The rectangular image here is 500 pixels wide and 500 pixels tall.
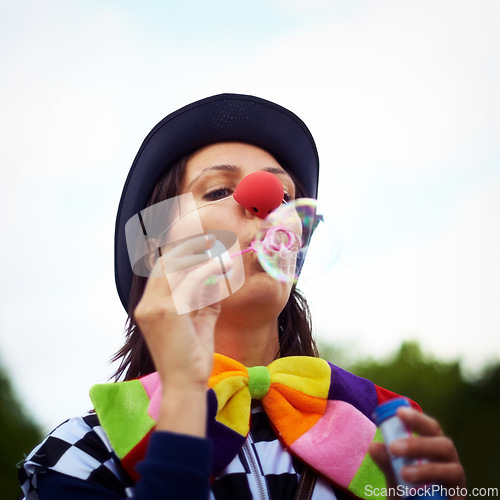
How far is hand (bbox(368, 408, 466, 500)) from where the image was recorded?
1.25 meters

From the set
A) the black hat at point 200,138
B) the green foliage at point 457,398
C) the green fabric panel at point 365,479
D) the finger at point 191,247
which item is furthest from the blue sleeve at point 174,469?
the green foliage at point 457,398

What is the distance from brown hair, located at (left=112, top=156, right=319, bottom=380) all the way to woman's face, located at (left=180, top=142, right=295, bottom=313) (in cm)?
8

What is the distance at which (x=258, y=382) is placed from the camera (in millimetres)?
1901

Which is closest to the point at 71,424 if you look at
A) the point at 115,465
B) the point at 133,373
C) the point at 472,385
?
the point at 115,465

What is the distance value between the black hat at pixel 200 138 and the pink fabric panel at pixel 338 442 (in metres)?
1.17

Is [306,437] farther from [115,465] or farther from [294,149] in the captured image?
[294,149]

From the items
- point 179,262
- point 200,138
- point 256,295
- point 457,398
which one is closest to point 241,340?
point 256,295

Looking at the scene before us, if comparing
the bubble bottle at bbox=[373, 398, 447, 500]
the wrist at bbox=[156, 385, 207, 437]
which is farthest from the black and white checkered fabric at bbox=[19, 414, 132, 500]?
the bubble bottle at bbox=[373, 398, 447, 500]

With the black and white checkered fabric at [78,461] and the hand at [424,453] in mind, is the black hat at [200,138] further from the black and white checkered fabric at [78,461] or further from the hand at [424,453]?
the hand at [424,453]

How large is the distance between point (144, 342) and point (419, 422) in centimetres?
130

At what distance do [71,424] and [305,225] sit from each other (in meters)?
1.22

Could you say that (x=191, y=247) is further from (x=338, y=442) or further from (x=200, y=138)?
(x=200, y=138)

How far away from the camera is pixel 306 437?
1.82m

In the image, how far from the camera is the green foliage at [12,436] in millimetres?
14891
